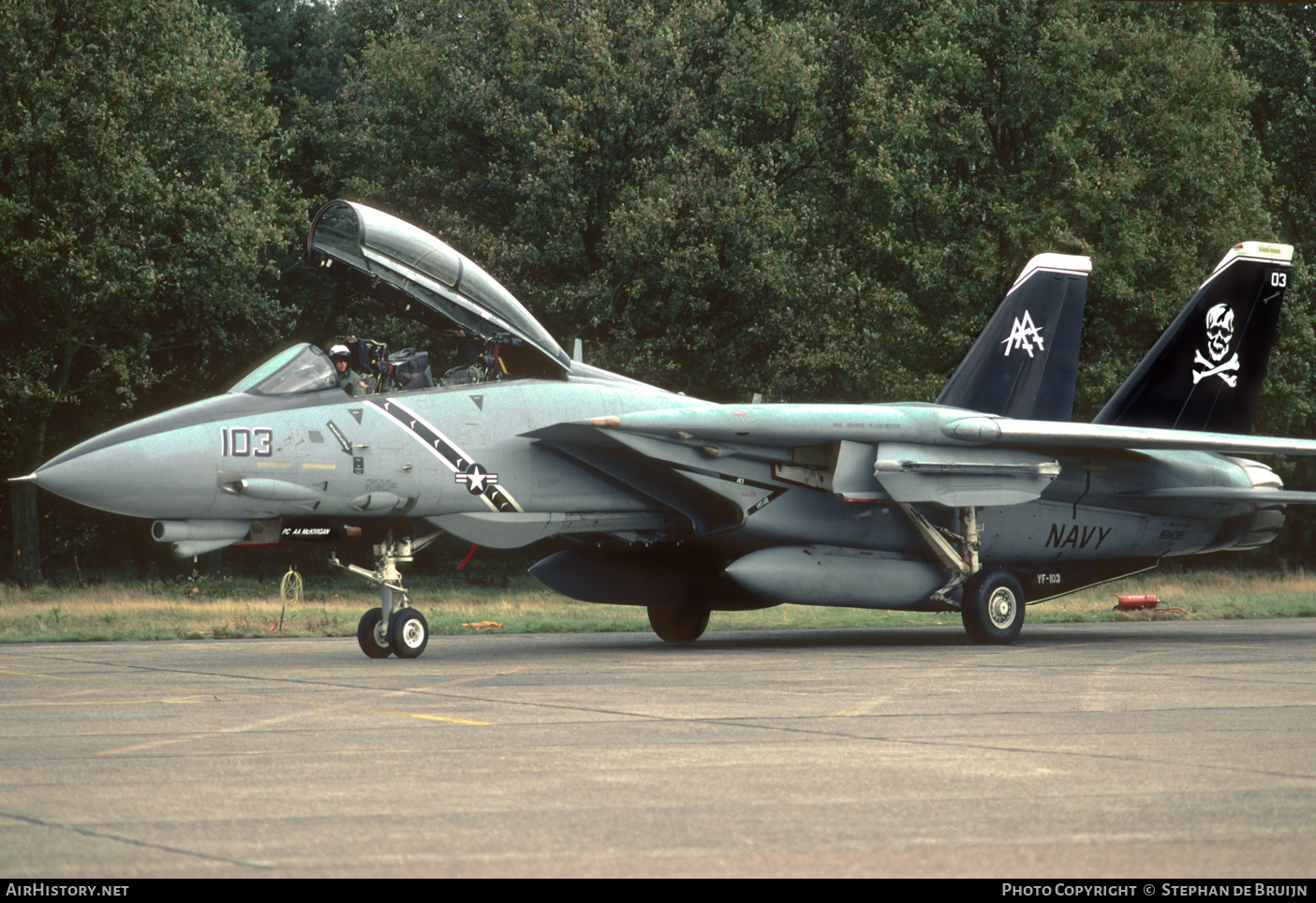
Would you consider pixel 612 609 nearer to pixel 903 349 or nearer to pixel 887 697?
pixel 903 349

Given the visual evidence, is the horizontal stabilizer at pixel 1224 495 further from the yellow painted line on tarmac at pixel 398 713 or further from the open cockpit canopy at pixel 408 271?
the yellow painted line on tarmac at pixel 398 713

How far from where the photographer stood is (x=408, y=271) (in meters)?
13.4

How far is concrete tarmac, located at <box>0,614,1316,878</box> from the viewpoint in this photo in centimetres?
464

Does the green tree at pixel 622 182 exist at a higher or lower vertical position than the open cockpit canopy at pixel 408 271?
higher

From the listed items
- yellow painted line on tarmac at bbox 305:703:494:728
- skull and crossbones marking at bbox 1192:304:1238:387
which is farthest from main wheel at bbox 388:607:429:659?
skull and crossbones marking at bbox 1192:304:1238:387

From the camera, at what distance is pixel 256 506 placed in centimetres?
1238

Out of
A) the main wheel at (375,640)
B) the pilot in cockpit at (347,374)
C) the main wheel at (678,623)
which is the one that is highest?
the pilot in cockpit at (347,374)

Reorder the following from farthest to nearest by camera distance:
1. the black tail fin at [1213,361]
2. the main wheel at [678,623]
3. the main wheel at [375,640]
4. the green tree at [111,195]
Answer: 1. the green tree at [111,195]
2. the black tail fin at [1213,361]
3. the main wheel at [678,623]
4. the main wheel at [375,640]

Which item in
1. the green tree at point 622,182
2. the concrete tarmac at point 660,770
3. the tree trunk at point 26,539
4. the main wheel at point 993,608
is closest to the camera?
the concrete tarmac at point 660,770

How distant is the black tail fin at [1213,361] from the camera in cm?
1847

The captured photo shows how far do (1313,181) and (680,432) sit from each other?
29609mm

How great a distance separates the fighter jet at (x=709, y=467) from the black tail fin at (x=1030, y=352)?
0.04 meters

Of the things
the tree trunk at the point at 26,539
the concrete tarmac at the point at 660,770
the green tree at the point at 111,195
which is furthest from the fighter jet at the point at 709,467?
the tree trunk at the point at 26,539
